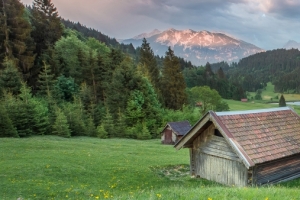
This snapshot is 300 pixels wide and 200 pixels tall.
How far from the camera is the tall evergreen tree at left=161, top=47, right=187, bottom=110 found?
72.1m

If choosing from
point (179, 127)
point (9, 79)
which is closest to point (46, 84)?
point (9, 79)

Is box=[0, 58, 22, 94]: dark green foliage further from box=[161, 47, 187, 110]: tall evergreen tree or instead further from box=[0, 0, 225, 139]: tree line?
box=[161, 47, 187, 110]: tall evergreen tree

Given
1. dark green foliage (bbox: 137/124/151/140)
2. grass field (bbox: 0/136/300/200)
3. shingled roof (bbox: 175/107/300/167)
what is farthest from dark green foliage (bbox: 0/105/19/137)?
shingled roof (bbox: 175/107/300/167)

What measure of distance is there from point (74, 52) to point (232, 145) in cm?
5989

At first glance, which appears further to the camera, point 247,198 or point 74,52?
point 74,52

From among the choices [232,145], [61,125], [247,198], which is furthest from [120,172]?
[61,125]

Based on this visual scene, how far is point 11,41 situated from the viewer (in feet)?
177

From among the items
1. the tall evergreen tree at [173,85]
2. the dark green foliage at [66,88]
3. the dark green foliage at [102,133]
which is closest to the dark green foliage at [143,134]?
the dark green foliage at [102,133]

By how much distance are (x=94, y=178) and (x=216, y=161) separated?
8.17m

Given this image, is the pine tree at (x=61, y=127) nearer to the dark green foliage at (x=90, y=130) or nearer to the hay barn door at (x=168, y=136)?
the dark green foliage at (x=90, y=130)

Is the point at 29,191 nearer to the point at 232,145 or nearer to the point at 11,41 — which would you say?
the point at 232,145

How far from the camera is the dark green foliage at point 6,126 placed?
3333 centimetres

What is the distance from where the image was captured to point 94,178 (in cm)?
1683

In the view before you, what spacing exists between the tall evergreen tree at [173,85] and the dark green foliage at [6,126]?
45733 millimetres
